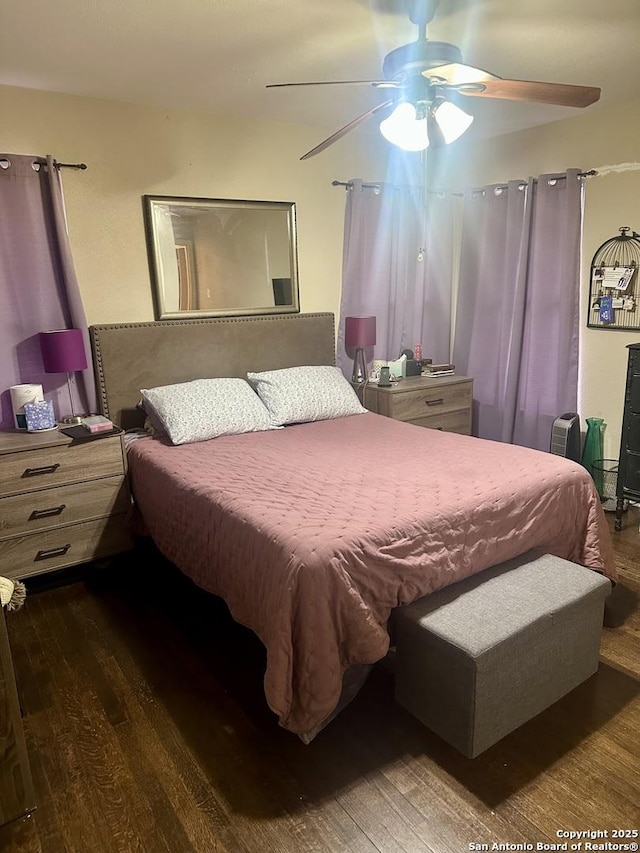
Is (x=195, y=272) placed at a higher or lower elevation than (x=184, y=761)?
higher

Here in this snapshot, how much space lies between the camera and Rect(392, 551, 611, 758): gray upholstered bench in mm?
1718

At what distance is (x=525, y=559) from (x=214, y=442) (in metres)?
1.59

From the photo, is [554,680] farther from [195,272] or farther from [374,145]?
[374,145]

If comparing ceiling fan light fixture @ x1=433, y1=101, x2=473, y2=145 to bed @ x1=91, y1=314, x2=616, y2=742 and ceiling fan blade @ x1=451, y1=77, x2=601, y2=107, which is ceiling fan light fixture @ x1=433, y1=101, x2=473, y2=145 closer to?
ceiling fan blade @ x1=451, y1=77, x2=601, y2=107

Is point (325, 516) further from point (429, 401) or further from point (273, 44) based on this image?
point (429, 401)

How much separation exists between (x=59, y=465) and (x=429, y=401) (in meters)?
2.33

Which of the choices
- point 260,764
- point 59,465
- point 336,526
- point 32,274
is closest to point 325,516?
point 336,526

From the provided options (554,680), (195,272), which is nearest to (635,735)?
(554,680)

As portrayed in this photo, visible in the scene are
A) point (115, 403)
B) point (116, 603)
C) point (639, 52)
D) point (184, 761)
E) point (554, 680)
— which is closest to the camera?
point (184, 761)

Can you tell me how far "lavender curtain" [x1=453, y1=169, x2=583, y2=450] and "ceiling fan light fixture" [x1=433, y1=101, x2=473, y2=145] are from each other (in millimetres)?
1685

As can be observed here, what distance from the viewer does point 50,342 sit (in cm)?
286

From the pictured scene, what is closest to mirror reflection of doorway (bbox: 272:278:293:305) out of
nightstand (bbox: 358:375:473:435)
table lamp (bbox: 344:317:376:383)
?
table lamp (bbox: 344:317:376:383)

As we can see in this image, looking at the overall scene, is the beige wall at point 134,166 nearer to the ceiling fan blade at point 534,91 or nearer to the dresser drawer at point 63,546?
the dresser drawer at point 63,546

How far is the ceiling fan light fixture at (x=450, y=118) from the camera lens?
7.38 ft
